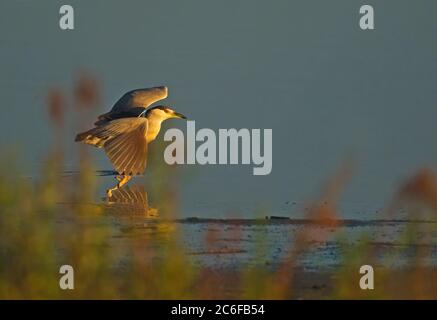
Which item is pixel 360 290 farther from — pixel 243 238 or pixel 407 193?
pixel 243 238

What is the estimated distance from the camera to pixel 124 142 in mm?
11859

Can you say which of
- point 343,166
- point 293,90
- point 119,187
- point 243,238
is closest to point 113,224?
point 243,238

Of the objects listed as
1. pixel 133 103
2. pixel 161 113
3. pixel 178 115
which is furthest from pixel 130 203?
pixel 178 115

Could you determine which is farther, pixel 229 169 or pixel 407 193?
pixel 229 169

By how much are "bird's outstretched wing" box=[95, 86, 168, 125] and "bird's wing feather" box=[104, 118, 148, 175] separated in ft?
1.69

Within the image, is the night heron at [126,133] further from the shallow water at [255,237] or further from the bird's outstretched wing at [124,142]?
the shallow water at [255,237]

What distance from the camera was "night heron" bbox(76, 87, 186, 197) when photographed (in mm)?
11680

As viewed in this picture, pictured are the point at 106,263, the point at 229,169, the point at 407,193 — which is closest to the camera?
the point at 407,193

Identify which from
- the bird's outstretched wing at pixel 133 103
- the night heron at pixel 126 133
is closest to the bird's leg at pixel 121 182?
the night heron at pixel 126 133

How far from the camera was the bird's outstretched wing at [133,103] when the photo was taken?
1282cm

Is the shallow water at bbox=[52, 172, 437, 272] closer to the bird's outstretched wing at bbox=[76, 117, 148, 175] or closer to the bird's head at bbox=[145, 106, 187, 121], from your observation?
the bird's outstretched wing at bbox=[76, 117, 148, 175]

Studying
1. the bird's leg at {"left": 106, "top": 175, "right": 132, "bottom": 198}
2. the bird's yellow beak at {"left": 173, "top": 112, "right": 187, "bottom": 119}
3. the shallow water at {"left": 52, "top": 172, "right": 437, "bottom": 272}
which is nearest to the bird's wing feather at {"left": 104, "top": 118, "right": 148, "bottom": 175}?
the bird's leg at {"left": 106, "top": 175, "right": 132, "bottom": 198}

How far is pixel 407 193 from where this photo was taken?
18.7 feet
